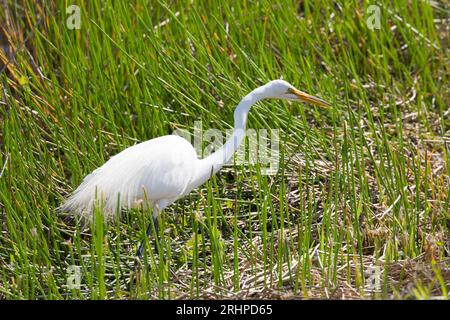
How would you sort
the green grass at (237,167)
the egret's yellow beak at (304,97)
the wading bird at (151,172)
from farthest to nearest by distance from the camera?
1. the egret's yellow beak at (304,97)
2. the wading bird at (151,172)
3. the green grass at (237,167)

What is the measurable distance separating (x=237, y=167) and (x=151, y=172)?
24.5 inches

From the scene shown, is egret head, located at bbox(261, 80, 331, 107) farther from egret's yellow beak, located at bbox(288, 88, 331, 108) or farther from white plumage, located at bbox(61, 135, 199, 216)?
white plumage, located at bbox(61, 135, 199, 216)

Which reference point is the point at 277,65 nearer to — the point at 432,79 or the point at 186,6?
the point at 186,6

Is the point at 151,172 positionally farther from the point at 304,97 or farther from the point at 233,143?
the point at 304,97

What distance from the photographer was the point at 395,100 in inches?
160

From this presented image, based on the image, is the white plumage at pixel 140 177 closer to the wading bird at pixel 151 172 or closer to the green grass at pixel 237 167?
the wading bird at pixel 151 172

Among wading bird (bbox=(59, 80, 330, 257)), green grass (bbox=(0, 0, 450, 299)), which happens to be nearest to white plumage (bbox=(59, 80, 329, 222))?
wading bird (bbox=(59, 80, 330, 257))

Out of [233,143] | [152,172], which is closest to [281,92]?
[233,143]

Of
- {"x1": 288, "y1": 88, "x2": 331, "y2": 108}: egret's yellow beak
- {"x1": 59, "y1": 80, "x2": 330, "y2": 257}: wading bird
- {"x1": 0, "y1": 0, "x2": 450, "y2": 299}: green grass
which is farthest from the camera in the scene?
{"x1": 288, "y1": 88, "x2": 331, "y2": 108}: egret's yellow beak

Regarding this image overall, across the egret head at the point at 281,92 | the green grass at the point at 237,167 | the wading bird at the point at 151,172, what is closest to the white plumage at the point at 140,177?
the wading bird at the point at 151,172

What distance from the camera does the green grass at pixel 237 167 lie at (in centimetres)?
271

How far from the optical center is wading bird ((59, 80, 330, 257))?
2.96 m

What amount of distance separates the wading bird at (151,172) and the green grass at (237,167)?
12cm
